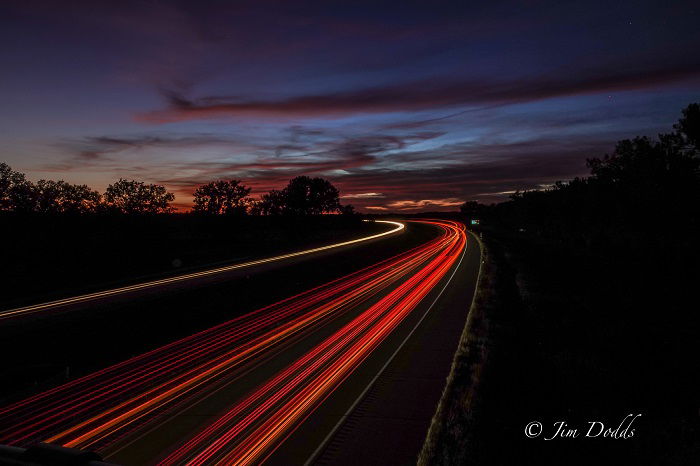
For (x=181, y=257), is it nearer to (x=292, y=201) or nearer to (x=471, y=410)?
(x=471, y=410)

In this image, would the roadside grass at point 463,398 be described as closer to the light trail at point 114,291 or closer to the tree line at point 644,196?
the light trail at point 114,291

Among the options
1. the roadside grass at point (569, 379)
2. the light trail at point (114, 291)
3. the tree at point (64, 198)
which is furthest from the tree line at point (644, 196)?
the tree at point (64, 198)

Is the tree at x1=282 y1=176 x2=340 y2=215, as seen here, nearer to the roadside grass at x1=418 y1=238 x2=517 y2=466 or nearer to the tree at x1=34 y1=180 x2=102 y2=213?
the tree at x1=34 y1=180 x2=102 y2=213

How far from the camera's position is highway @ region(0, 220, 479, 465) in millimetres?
7320

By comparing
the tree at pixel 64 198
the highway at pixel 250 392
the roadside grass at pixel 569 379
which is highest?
the tree at pixel 64 198

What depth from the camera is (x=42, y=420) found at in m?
8.38

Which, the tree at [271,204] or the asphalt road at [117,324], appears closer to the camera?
the asphalt road at [117,324]

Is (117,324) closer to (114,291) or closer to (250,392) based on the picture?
(114,291)

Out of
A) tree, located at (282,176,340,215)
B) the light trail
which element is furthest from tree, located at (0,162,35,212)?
tree, located at (282,176,340,215)

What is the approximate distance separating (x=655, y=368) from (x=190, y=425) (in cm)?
1185
